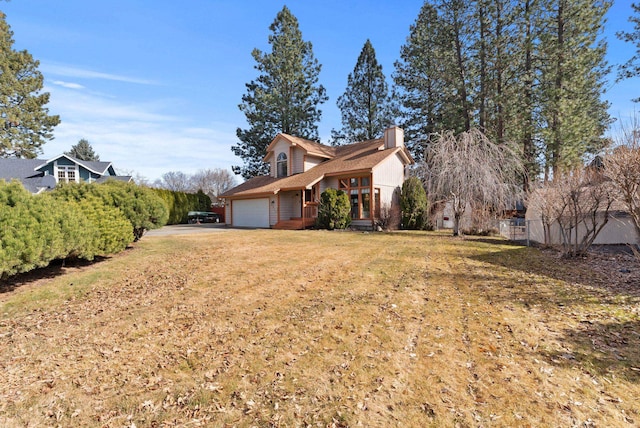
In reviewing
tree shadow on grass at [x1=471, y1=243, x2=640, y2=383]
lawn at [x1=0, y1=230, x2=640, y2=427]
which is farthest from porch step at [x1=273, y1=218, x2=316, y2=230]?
lawn at [x1=0, y1=230, x2=640, y2=427]

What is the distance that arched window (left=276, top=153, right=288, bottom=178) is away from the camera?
2306cm

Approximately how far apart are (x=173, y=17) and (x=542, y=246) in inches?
621

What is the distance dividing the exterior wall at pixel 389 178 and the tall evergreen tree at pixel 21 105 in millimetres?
30912

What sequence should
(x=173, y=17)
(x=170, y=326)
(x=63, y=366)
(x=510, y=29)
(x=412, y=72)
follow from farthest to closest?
(x=412, y=72)
(x=510, y=29)
(x=173, y=17)
(x=170, y=326)
(x=63, y=366)

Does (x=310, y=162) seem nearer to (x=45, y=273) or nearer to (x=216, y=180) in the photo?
(x=45, y=273)

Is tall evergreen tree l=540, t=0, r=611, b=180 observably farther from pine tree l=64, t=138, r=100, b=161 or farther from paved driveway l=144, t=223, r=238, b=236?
pine tree l=64, t=138, r=100, b=161

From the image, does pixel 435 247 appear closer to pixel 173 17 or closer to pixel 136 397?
pixel 136 397

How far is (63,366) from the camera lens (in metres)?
3.39

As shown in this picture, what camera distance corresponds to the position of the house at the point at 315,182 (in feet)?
60.7

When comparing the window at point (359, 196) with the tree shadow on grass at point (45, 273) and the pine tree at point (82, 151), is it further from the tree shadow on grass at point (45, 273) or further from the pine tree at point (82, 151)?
the pine tree at point (82, 151)

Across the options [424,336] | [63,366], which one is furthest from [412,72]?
[63,366]

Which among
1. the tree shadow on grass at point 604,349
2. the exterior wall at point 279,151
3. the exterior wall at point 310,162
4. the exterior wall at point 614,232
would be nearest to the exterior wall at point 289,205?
the exterior wall at point 310,162

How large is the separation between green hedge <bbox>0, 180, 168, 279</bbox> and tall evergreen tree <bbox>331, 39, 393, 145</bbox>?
23.5 meters

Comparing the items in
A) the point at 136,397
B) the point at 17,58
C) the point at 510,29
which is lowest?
the point at 136,397
